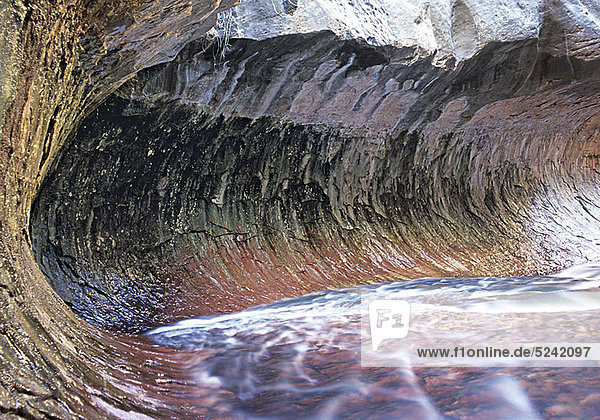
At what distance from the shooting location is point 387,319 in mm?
1904

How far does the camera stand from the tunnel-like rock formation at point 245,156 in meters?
1.39

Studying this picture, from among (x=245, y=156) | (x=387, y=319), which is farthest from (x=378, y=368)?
(x=245, y=156)

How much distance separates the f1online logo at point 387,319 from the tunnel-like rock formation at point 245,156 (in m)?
0.65

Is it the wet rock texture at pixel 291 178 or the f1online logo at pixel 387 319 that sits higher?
the wet rock texture at pixel 291 178

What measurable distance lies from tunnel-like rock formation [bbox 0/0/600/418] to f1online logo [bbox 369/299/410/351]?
2.14ft

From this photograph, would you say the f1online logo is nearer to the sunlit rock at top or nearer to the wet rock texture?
the wet rock texture

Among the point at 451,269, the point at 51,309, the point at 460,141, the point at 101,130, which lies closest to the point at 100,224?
the point at 101,130

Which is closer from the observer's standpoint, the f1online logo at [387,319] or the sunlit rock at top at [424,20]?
the f1online logo at [387,319]

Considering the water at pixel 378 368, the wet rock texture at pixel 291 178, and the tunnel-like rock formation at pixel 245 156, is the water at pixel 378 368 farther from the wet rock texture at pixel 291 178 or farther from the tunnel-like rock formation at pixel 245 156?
the wet rock texture at pixel 291 178

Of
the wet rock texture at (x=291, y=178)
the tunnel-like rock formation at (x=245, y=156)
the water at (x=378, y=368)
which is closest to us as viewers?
the water at (x=378, y=368)

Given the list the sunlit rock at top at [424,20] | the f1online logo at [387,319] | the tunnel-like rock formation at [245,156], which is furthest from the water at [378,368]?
the sunlit rock at top at [424,20]

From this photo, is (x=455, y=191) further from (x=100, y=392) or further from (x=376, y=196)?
(x=100, y=392)

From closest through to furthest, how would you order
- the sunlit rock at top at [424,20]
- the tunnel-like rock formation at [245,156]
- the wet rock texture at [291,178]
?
the tunnel-like rock formation at [245,156], the sunlit rock at top at [424,20], the wet rock texture at [291,178]

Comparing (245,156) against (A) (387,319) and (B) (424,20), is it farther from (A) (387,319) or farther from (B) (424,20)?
(A) (387,319)
